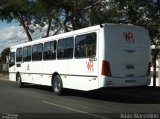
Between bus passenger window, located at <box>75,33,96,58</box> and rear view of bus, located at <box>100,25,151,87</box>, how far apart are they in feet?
2.28

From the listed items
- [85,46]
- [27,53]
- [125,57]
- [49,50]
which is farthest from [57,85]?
[27,53]

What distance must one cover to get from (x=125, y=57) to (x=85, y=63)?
5.55ft

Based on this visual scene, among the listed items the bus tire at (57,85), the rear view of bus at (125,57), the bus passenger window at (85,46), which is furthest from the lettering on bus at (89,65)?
the bus tire at (57,85)

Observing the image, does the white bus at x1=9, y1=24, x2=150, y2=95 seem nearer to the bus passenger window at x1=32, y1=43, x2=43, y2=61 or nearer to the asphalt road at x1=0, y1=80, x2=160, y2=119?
the asphalt road at x1=0, y1=80, x2=160, y2=119

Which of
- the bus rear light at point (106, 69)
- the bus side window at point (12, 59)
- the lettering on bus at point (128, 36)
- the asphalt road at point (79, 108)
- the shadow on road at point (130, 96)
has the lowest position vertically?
the asphalt road at point (79, 108)

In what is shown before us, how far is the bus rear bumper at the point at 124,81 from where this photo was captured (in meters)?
16.0

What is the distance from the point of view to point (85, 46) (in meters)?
17.3

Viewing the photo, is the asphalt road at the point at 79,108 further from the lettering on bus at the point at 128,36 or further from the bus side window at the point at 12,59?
the bus side window at the point at 12,59

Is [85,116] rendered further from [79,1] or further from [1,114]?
[79,1]

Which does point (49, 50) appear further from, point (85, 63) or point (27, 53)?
point (85, 63)

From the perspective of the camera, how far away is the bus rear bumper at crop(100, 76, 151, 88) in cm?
1602

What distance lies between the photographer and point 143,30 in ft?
57.0

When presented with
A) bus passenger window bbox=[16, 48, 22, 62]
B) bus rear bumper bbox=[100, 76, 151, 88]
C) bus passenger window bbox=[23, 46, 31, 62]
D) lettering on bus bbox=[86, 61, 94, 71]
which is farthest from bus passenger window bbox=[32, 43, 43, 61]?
bus rear bumper bbox=[100, 76, 151, 88]

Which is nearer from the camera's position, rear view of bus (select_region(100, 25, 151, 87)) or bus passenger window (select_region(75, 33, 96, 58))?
rear view of bus (select_region(100, 25, 151, 87))
